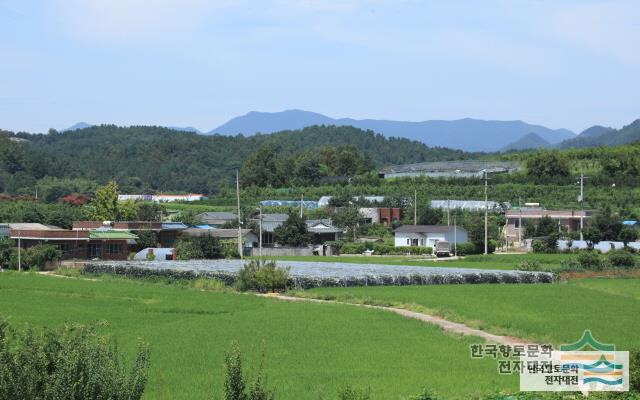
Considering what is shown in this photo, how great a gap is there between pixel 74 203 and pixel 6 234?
37.6 metres

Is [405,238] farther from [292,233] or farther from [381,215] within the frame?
[381,215]

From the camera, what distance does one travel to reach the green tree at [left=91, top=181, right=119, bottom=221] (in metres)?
80.3

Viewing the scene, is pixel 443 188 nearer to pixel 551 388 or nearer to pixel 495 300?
pixel 495 300

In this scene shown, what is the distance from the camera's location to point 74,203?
3875 inches

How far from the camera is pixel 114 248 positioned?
62.2 metres

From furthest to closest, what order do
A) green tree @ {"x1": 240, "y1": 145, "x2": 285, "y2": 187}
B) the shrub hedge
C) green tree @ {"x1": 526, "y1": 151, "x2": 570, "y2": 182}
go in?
1. green tree @ {"x1": 240, "y1": 145, "x2": 285, "y2": 187}
2. green tree @ {"x1": 526, "y1": 151, "x2": 570, "y2": 182}
3. the shrub hedge

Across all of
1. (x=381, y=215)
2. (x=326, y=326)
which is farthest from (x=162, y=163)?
(x=326, y=326)

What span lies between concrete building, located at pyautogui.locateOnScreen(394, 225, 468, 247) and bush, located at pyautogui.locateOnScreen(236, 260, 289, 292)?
106ft

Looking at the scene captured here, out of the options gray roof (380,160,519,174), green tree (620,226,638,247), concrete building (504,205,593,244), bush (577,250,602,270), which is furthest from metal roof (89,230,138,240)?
gray roof (380,160,519,174)

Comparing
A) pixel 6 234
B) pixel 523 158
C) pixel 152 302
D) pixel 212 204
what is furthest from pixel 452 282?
pixel 523 158

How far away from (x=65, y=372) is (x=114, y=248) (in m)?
51.5

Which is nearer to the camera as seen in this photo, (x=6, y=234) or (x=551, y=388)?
(x=551, y=388)

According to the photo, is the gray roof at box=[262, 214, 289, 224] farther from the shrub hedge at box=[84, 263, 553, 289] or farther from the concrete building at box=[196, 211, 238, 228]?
the shrub hedge at box=[84, 263, 553, 289]

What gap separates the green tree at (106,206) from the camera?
8031 cm
